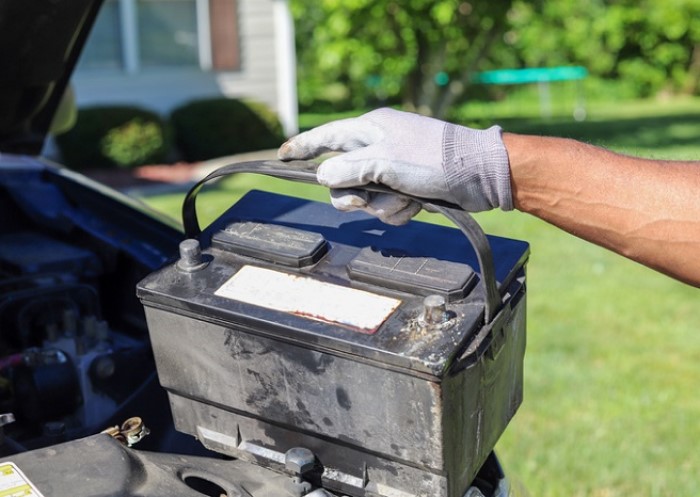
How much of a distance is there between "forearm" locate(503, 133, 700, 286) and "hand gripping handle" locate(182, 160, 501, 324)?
15 cm

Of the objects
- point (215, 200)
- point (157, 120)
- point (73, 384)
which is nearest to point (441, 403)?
point (73, 384)

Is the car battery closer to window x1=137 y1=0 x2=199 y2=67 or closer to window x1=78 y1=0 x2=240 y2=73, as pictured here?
window x1=78 y1=0 x2=240 y2=73

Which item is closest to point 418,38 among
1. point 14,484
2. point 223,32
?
point 223,32

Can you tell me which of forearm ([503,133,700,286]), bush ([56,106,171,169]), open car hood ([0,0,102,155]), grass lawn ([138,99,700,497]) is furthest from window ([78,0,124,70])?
forearm ([503,133,700,286])

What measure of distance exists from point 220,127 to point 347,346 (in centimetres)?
Answer: 946

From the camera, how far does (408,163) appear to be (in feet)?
4.33

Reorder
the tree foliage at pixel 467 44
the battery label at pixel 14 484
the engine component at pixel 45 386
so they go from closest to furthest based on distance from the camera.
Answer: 1. the battery label at pixel 14 484
2. the engine component at pixel 45 386
3. the tree foliage at pixel 467 44

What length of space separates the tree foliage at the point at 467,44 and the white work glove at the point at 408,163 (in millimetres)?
9415

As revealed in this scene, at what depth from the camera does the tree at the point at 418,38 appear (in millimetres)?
10695

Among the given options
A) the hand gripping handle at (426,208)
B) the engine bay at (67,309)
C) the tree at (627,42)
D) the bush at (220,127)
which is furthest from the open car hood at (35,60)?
the tree at (627,42)

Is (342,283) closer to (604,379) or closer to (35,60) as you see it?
(35,60)

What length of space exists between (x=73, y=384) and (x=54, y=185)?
757mm

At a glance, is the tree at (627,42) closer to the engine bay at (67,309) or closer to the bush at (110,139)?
the bush at (110,139)

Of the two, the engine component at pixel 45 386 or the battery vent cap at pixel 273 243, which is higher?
the battery vent cap at pixel 273 243
